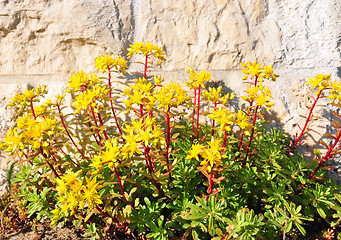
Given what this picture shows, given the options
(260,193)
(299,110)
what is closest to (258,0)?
(299,110)

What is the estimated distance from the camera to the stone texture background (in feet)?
7.73

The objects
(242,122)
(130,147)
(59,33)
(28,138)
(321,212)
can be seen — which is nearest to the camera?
(130,147)

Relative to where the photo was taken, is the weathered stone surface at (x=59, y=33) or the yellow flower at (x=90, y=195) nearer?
the yellow flower at (x=90, y=195)

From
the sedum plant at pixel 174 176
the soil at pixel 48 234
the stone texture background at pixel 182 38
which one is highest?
the stone texture background at pixel 182 38

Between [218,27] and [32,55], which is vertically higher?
[218,27]

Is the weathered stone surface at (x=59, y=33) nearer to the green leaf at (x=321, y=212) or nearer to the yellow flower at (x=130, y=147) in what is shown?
the yellow flower at (x=130, y=147)

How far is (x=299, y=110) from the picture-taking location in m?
2.36

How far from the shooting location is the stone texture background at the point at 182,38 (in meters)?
2.36

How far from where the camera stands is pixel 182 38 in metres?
2.46

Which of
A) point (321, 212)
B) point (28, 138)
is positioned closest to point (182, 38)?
point (28, 138)

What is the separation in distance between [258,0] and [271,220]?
197cm

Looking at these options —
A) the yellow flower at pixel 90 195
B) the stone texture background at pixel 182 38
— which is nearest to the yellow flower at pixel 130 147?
the yellow flower at pixel 90 195

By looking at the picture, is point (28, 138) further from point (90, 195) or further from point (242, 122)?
point (242, 122)

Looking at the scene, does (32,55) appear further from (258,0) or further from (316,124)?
(316,124)
